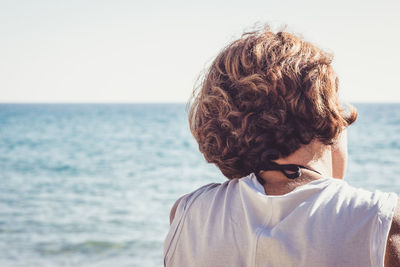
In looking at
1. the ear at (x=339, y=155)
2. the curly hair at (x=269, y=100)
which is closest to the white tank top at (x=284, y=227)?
the curly hair at (x=269, y=100)

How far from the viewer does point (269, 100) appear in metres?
1.34

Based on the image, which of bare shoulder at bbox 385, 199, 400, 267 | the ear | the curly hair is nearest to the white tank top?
bare shoulder at bbox 385, 199, 400, 267

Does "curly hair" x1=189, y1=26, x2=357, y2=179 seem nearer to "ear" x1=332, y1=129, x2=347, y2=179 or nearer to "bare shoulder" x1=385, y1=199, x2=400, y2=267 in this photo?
"ear" x1=332, y1=129, x2=347, y2=179

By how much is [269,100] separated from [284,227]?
41 centimetres

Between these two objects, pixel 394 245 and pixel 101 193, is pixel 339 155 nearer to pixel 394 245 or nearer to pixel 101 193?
pixel 394 245

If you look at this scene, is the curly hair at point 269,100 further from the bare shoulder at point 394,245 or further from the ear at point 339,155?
the bare shoulder at point 394,245

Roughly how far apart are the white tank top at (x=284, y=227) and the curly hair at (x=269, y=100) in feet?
0.48

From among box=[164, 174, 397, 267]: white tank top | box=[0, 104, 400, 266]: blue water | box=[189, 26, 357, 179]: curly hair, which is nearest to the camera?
box=[164, 174, 397, 267]: white tank top

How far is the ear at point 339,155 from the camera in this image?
1450 mm

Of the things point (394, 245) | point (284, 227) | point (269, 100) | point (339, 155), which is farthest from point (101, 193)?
point (394, 245)

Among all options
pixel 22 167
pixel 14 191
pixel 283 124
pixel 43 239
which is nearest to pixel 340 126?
pixel 283 124

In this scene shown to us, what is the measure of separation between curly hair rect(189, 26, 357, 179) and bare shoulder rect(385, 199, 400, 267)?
355 millimetres

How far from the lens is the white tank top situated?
3.56 ft

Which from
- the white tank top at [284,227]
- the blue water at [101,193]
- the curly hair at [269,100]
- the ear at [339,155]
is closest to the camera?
the white tank top at [284,227]
